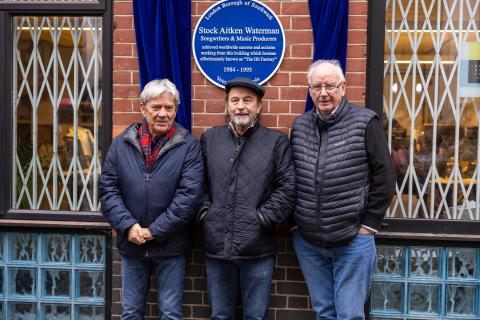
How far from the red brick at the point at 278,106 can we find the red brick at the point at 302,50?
0.35 meters

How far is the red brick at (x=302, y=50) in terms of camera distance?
14.6ft

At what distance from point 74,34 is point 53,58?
0.81 feet

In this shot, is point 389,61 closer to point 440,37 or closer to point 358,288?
point 440,37

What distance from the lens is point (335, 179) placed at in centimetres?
A: 380

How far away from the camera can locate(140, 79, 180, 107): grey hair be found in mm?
4004

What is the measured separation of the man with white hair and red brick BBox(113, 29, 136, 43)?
676 mm

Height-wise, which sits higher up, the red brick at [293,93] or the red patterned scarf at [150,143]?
the red brick at [293,93]

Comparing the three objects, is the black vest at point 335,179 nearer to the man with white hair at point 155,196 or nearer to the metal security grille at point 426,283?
the man with white hair at point 155,196

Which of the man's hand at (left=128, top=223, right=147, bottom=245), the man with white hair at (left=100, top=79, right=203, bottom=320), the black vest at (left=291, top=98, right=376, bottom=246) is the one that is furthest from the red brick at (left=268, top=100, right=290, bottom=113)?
the man's hand at (left=128, top=223, right=147, bottom=245)

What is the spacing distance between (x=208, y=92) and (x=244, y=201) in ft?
3.32

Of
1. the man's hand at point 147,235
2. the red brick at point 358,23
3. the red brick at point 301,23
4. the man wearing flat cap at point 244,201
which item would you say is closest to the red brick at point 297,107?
the man wearing flat cap at point 244,201

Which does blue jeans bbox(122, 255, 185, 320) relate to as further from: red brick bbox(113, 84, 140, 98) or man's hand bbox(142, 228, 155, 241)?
red brick bbox(113, 84, 140, 98)

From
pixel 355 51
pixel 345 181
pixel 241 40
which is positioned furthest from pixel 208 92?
pixel 345 181

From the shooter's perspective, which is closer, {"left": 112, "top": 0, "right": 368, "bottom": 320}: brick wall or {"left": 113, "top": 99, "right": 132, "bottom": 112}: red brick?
{"left": 112, "top": 0, "right": 368, "bottom": 320}: brick wall
